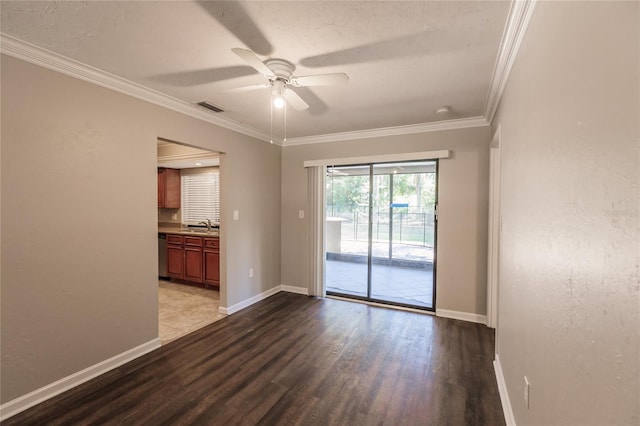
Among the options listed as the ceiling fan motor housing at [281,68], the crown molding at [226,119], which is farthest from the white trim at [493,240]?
the ceiling fan motor housing at [281,68]

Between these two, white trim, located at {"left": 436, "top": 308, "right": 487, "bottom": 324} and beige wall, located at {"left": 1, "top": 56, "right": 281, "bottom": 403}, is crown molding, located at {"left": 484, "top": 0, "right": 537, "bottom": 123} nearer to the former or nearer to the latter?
white trim, located at {"left": 436, "top": 308, "right": 487, "bottom": 324}

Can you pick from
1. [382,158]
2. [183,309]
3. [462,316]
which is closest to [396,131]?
[382,158]

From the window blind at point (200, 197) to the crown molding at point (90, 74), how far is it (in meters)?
2.40

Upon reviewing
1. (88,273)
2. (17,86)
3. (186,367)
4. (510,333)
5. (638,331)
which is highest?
(17,86)

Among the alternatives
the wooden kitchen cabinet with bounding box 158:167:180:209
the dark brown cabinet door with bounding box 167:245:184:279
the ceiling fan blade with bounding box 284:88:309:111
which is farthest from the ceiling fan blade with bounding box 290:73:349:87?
the wooden kitchen cabinet with bounding box 158:167:180:209

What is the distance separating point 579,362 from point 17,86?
3.34 m

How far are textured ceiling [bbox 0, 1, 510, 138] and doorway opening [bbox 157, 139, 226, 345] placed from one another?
1211 millimetres

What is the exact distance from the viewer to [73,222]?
2244 millimetres

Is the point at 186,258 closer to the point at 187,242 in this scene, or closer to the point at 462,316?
the point at 187,242

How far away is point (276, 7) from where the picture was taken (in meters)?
1.58

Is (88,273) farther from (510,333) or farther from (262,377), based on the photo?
(510,333)

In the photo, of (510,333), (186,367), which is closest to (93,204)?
(186,367)

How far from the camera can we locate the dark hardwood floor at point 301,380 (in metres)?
1.96

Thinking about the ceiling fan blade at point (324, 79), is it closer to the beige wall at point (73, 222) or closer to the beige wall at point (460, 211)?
the beige wall at point (73, 222)
